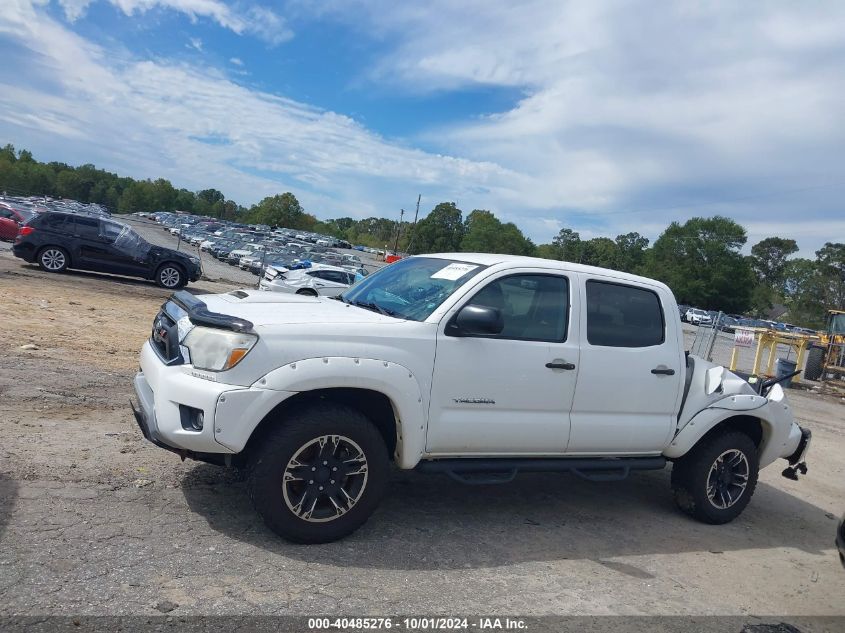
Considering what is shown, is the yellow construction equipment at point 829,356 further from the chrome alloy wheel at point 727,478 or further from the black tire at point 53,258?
the black tire at point 53,258

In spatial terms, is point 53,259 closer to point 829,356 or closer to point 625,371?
point 625,371

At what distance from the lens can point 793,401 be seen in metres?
15.4

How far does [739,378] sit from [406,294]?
3.08 m

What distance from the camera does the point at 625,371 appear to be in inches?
200

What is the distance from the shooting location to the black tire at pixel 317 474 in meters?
3.92

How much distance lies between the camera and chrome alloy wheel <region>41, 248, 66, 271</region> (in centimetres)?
1750

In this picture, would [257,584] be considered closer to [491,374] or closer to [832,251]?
[491,374]

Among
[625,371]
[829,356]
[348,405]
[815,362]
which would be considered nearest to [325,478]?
[348,405]

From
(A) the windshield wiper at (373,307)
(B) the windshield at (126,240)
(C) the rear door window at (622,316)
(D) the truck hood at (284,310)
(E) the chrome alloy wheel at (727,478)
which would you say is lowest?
(E) the chrome alloy wheel at (727,478)

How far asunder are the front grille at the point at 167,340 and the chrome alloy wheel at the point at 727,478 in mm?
4260

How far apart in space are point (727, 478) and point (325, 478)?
3.60 m

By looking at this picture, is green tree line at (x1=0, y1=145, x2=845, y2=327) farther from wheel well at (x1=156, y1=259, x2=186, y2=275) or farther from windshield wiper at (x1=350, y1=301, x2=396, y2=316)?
windshield wiper at (x1=350, y1=301, x2=396, y2=316)

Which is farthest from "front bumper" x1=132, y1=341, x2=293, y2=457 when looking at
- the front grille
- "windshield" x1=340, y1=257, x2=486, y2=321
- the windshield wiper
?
"windshield" x1=340, y1=257, x2=486, y2=321

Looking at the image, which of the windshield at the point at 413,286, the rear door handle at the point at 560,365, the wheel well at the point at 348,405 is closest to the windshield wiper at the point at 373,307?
the windshield at the point at 413,286
